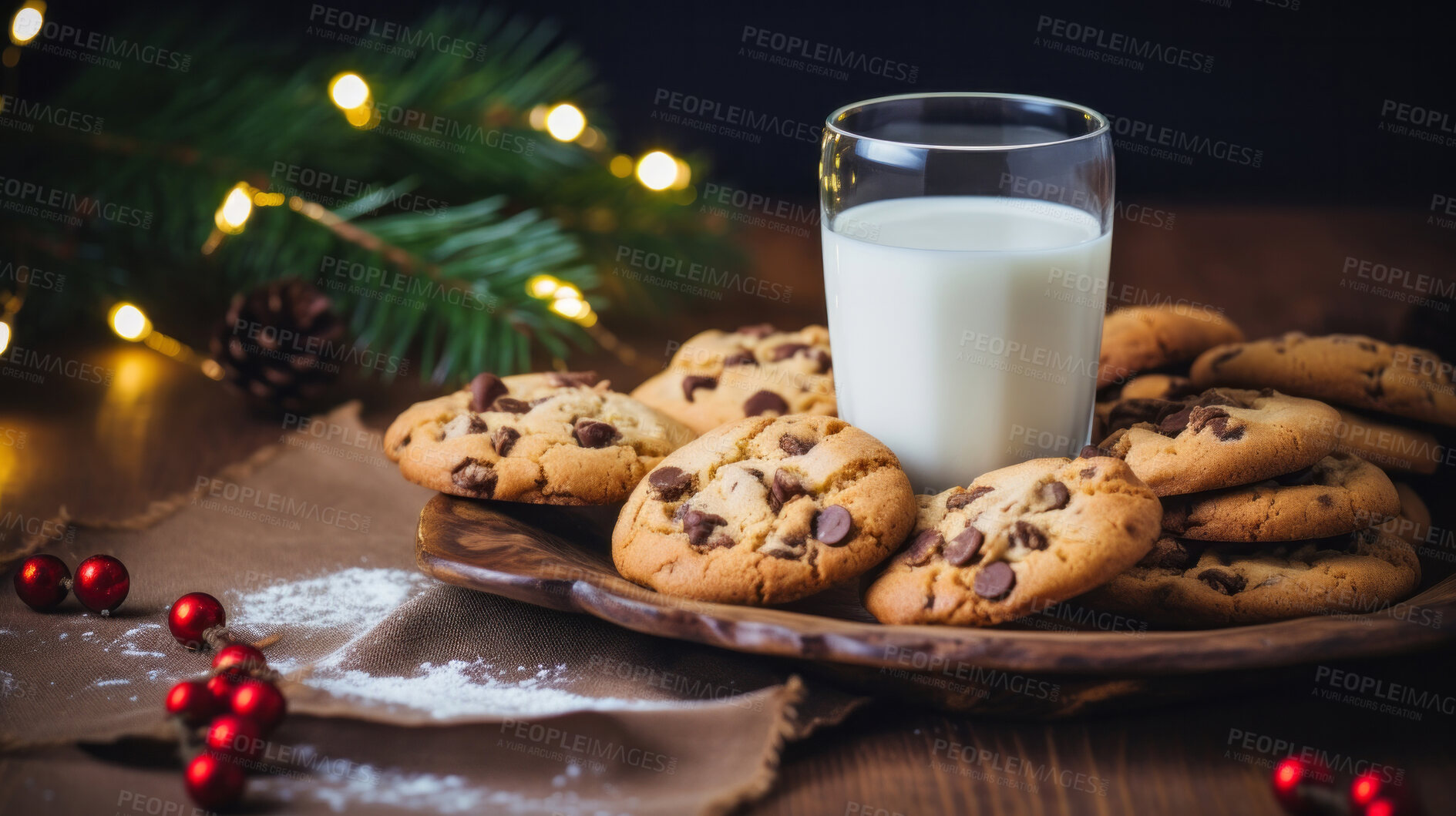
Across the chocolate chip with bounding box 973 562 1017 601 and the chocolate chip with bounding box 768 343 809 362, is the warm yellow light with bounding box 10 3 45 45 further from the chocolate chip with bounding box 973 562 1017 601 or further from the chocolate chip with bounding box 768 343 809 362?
the chocolate chip with bounding box 973 562 1017 601

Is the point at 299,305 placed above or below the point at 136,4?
below

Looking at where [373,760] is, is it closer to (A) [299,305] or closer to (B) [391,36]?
(A) [299,305]

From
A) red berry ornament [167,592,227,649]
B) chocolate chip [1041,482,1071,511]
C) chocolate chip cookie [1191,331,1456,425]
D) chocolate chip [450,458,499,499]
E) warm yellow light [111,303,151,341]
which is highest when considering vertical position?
Answer: chocolate chip cookie [1191,331,1456,425]

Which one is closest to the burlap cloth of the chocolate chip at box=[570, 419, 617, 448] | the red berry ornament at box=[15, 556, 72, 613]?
the red berry ornament at box=[15, 556, 72, 613]

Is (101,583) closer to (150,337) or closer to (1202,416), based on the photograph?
(150,337)

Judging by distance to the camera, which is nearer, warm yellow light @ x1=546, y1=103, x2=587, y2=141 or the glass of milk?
the glass of milk

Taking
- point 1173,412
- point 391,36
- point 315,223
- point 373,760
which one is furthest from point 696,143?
point 373,760

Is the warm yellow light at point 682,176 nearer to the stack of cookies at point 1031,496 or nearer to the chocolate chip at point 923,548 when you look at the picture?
the stack of cookies at point 1031,496

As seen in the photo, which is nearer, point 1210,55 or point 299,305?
point 299,305
